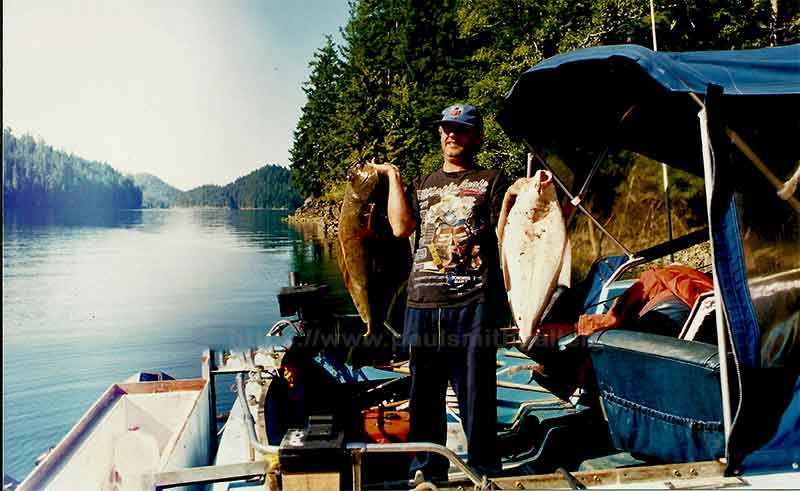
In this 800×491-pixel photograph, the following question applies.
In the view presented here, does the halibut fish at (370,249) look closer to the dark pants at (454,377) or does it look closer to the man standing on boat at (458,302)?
the man standing on boat at (458,302)

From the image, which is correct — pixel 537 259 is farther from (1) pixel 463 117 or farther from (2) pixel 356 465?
(2) pixel 356 465

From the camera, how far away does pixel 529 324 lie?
3473 mm

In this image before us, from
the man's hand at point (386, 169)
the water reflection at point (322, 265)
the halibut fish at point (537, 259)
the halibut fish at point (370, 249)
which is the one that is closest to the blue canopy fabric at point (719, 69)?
the halibut fish at point (537, 259)

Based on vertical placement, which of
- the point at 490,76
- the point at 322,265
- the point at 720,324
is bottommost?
the point at 322,265

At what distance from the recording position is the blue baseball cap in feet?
10.6

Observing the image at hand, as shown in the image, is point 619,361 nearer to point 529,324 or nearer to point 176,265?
point 529,324

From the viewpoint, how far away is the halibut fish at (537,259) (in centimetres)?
338

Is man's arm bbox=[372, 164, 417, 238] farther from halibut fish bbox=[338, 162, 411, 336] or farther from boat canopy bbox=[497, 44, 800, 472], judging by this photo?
boat canopy bbox=[497, 44, 800, 472]

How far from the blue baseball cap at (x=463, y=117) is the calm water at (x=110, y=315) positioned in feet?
31.3

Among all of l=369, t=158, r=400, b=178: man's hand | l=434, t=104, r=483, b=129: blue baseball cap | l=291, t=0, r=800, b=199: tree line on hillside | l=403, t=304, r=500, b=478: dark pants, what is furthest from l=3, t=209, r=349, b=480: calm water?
l=434, t=104, r=483, b=129: blue baseball cap

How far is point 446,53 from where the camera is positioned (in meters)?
37.1

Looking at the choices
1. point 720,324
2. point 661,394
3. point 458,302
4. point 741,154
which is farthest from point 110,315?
point 741,154

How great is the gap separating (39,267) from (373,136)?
67.0 feet

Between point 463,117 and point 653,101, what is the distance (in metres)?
2.43
